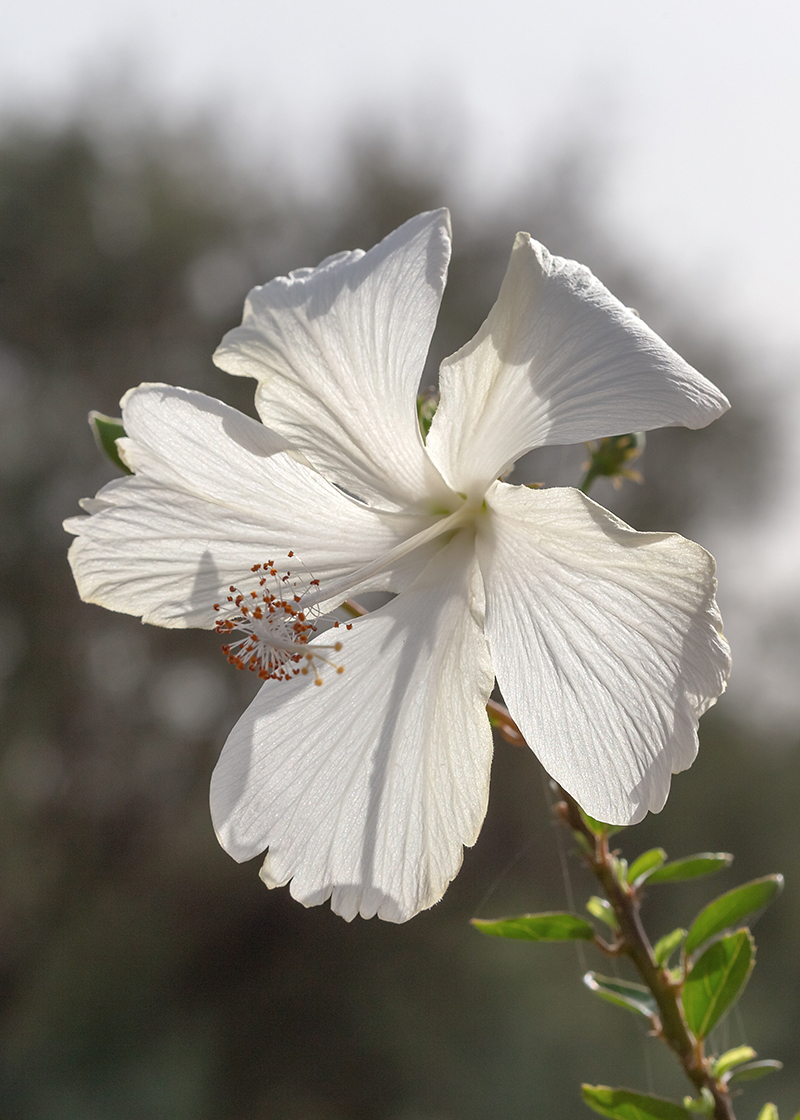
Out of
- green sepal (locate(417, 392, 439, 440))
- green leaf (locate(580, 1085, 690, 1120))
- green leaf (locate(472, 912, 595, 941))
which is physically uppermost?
green sepal (locate(417, 392, 439, 440))

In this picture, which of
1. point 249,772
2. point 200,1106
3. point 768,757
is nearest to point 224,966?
point 200,1106

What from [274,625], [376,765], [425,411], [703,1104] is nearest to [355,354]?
[425,411]

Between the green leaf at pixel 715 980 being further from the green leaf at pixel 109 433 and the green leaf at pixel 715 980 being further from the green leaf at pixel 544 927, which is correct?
the green leaf at pixel 109 433

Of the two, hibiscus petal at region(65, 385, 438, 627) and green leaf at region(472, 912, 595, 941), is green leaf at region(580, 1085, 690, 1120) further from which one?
hibiscus petal at region(65, 385, 438, 627)

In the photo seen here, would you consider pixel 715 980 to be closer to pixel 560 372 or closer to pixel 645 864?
pixel 645 864

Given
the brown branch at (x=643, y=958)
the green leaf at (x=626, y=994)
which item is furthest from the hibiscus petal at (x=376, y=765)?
the green leaf at (x=626, y=994)

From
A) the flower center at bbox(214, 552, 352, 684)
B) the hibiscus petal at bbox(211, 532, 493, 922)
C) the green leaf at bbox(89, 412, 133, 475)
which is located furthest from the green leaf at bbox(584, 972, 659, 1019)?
the green leaf at bbox(89, 412, 133, 475)
